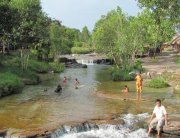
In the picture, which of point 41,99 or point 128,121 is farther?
point 41,99

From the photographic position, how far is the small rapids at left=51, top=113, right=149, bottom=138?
22859 millimetres

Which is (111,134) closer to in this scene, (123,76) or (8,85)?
(8,85)

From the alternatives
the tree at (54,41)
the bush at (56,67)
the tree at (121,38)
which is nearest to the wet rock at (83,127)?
the tree at (121,38)

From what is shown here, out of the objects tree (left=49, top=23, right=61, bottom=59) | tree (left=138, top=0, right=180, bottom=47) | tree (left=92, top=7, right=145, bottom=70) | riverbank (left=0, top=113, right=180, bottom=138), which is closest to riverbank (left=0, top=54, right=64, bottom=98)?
tree (left=49, top=23, right=61, bottom=59)

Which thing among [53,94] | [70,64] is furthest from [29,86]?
[70,64]

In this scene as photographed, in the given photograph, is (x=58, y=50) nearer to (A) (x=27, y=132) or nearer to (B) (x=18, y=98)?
(B) (x=18, y=98)

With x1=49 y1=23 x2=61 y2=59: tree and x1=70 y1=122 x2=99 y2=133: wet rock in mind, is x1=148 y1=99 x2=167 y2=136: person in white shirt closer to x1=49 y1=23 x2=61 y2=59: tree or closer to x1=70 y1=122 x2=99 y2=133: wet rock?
x1=70 y1=122 x2=99 y2=133: wet rock

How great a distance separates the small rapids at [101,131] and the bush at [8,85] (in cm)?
1357

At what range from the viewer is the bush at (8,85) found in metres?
35.5

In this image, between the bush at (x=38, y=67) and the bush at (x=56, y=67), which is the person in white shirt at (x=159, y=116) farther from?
the bush at (x=56, y=67)

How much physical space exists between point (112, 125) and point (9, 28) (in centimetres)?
2451

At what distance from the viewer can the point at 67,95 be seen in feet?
123

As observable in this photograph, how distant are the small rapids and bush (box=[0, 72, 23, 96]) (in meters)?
13.6

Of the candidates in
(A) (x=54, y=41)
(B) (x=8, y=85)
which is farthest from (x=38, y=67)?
(B) (x=8, y=85)
